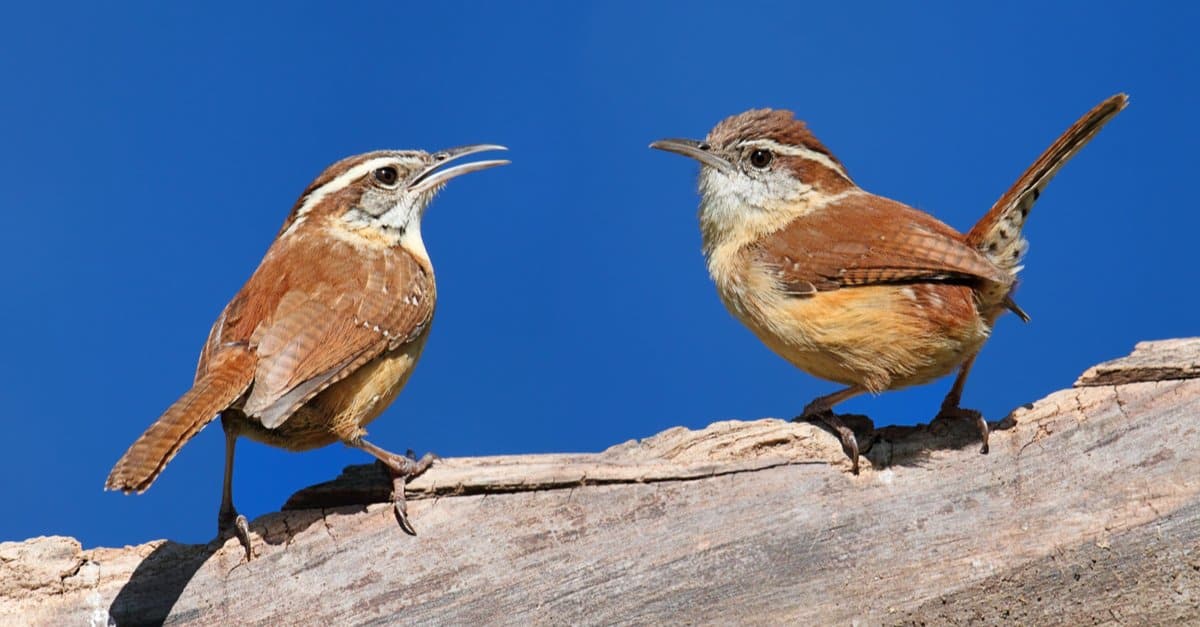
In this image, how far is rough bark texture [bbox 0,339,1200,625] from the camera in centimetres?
403

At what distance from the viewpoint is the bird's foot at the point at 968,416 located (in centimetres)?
439

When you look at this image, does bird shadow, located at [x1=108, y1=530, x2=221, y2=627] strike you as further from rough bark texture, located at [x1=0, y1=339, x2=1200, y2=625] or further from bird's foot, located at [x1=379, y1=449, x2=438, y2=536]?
bird's foot, located at [x1=379, y1=449, x2=438, y2=536]

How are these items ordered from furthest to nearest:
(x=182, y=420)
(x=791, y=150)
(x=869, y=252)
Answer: (x=791, y=150) < (x=869, y=252) < (x=182, y=420)

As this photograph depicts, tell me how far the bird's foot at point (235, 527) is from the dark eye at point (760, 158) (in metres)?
2.87

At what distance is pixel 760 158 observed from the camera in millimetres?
5379

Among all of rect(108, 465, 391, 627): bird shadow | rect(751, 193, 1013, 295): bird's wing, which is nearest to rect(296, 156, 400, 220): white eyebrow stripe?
rect(108, 465, 391, 627): bird shadow

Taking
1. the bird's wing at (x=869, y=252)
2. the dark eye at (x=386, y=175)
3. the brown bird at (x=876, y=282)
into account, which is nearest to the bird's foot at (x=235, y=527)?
the dark eye at (x=386, y=175)

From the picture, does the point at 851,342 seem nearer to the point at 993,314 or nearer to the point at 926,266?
the point at 926,266

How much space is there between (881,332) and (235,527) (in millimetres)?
2728

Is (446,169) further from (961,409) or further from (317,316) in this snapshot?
(961,409)

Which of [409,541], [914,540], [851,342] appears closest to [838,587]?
[914,540]

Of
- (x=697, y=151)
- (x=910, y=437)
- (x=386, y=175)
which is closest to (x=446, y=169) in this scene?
(x=386, y=175)

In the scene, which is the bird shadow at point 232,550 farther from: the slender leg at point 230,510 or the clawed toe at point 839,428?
the clawed toe at point 839,428

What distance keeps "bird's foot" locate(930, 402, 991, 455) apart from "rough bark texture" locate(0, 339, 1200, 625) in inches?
1.9
